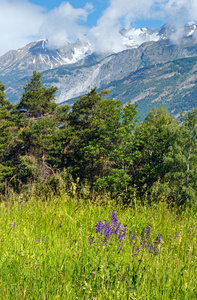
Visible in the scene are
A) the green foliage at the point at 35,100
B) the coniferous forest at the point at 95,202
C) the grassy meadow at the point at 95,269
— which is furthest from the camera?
the green foliage at the point at 35,100

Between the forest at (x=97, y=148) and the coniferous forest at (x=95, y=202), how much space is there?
5.2 inches

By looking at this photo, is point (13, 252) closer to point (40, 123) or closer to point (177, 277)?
point (177, 277)

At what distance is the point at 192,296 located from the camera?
2035 millimetres

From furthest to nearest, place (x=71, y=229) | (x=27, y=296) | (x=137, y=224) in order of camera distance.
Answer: (x=137, y=224), (x=71, y=229), (x=27, y=296)

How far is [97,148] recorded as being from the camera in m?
24.4

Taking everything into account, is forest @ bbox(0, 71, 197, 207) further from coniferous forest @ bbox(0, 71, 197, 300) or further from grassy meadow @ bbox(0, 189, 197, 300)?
grassy meadow @ bbox(0, 189, 197, 300)

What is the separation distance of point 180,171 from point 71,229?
77.9 feet

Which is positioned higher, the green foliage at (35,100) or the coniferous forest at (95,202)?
the green foliage at (35,100)

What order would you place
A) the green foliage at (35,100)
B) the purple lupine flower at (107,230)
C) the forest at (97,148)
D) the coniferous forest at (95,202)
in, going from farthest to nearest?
the green foliage at (35,100) → the forest at (97,148) → the purple lupine flower at (107,230) → the coniferous forest at (95,202)

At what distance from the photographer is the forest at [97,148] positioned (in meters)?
24.4

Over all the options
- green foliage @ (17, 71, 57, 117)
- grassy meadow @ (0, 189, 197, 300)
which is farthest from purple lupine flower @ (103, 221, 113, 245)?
green foliage @ (17, 71, 57, 117)

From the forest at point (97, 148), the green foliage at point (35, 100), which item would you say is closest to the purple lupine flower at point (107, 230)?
the forest at point (97, 148)

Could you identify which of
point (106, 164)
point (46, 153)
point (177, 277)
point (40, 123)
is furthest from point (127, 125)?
point (177, 277)

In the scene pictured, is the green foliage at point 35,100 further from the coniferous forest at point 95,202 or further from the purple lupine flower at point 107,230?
the purple lupine flower at point 107,230
